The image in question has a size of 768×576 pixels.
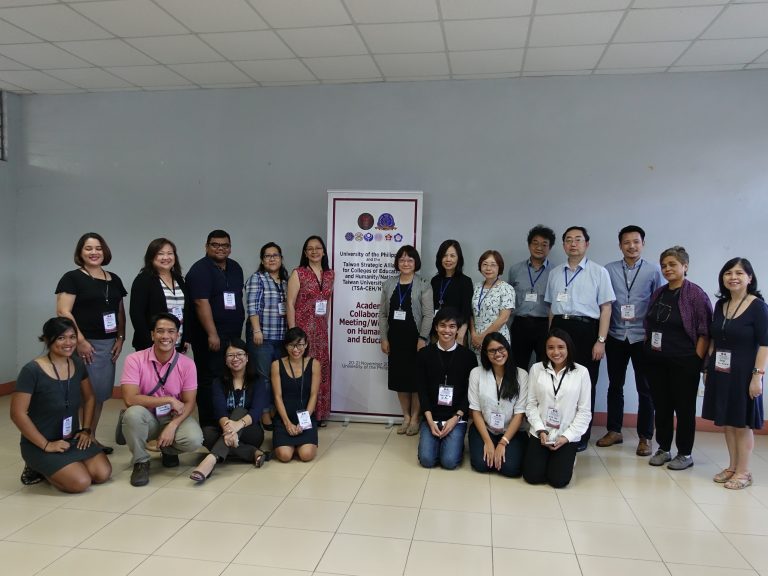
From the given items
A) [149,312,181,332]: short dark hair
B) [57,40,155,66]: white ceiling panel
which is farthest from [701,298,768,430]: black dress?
[57,40,155,66]: white ceiling panel

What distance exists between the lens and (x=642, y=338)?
3.95 m

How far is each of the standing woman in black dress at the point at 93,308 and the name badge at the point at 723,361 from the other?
4034mm

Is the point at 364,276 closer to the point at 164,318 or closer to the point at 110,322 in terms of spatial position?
the point at 164,318

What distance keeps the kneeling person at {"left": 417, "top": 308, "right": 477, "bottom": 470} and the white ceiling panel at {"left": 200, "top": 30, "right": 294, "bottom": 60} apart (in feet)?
7.97

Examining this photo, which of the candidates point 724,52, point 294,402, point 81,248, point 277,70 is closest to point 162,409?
point 294,402

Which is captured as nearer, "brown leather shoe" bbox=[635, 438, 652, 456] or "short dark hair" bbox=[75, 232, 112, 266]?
"short dark hair" bbox=[75, 232, 112, 266]

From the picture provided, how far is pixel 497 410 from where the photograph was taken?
11.7 ft

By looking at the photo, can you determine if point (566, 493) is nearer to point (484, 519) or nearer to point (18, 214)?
point (484, 519)

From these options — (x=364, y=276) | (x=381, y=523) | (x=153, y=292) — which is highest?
(x=364, y=276)

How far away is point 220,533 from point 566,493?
203cm

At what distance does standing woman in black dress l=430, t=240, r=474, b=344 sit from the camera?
4.22 meters

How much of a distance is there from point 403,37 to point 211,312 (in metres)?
2.52

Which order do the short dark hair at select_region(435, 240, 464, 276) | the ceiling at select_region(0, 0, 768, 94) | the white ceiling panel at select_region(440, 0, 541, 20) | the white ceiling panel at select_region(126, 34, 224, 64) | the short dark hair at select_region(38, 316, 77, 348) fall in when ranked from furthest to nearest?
1. the short dark hair at select_region(435, 240, 464, 276)
2. the white ceiling panel at select_region(126, 34, 224, 64)
3. the ceiling at select_region(0, 0, 768, 94)
4. the white ceiling panel at select_region(440, 0, 541, 20)
5. the short dark hair at select_region(38, 316, 77, 348)

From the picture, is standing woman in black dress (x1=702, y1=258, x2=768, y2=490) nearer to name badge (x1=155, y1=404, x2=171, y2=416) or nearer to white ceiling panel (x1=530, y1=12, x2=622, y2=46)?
white ceiling panel (x1=530, y1=12, x2=622, y2=46)
